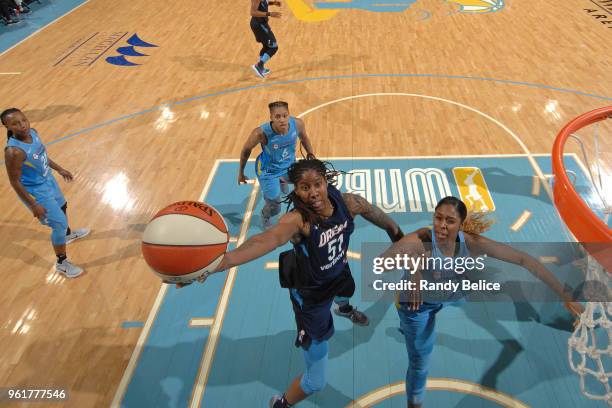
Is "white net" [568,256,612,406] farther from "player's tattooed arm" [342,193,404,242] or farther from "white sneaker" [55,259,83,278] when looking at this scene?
"white sneaker" [55,259,83,278]

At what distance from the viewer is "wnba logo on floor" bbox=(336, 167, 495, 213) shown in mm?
5816

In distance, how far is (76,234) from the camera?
5730 mm

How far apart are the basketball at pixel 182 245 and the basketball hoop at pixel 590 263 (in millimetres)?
2525

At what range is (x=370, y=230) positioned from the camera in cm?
546

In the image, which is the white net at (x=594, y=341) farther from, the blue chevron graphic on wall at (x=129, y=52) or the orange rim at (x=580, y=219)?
the blue chevron graphic on wall at (x=129, y=52)

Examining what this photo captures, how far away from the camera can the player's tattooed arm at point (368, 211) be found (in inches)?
121

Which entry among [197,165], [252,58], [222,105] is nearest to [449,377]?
[197,165]

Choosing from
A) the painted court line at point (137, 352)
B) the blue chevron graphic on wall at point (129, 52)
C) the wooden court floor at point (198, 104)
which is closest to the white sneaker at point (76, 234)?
the wooden court floor at point (198, 104)

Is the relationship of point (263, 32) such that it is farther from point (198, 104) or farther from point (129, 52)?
point (129, 52)

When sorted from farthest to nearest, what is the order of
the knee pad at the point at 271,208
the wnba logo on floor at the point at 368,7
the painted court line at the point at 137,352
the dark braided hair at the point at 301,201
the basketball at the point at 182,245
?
the wnba logo on floor at the point at 368,7 < the knee pad at the point at 271,208 < the painted court line at the point at 137,352 < the dark braided hair at the point at 301,201 < the basketball at the point at 182,245

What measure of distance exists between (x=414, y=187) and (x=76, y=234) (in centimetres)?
462

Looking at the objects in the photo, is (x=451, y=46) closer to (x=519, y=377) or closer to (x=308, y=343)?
(x=519, y=377)

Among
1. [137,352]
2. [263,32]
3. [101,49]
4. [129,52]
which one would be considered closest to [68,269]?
[137,352]

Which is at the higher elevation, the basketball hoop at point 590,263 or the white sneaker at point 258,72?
the basketball hoop at point 590,263
